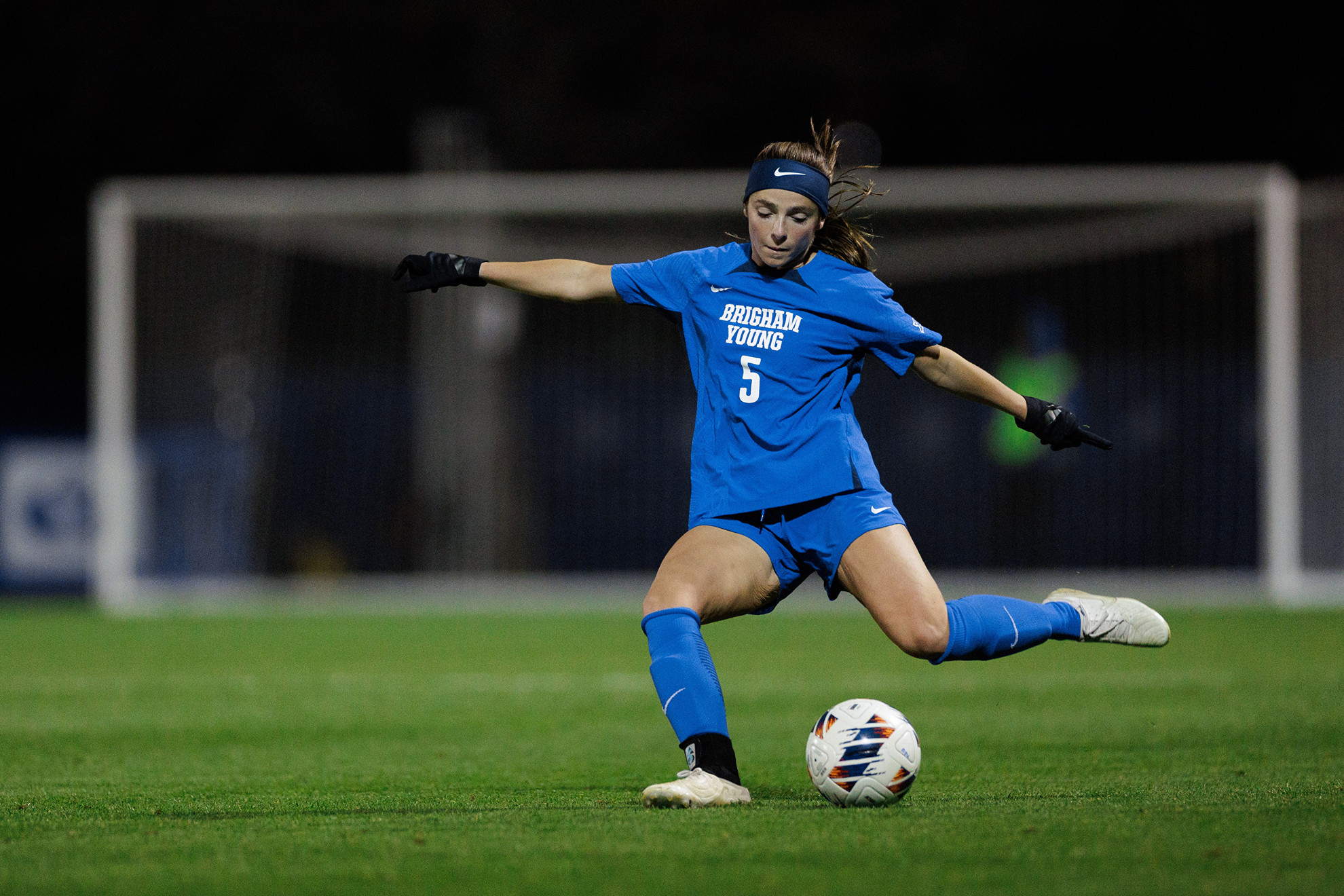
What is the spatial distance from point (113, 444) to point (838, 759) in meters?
12.8

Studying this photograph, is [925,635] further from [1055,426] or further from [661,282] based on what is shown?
[661,282]

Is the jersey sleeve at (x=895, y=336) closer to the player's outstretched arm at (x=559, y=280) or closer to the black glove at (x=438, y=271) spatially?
the player's outstretched arm at (x=559, y=280)

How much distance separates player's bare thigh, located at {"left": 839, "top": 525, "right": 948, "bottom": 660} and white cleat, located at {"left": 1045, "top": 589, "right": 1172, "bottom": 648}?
541 mm

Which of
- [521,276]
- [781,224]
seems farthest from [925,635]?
[521,276]

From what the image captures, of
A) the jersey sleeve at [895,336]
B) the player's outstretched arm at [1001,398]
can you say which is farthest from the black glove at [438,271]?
the player's outstretched arm at [1001,398]

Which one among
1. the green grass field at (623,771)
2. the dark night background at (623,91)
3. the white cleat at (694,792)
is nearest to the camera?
the green grass field at (623,771)

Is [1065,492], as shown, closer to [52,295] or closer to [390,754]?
[390,754]

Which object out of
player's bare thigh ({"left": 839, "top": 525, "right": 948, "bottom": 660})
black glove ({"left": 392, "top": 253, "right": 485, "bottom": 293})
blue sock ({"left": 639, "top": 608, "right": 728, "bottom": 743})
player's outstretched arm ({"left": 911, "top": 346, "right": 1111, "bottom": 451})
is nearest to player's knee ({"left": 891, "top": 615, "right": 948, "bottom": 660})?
player's bare thigh ({"left": 839, "top": 525, "right": 948, "bottom": 660})

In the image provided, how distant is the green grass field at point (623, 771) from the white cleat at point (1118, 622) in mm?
458

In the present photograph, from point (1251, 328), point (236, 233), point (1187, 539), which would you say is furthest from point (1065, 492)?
point (236, 233)

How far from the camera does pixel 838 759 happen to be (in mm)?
5227

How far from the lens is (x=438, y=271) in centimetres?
580

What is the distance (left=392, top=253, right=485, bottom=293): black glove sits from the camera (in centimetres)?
577

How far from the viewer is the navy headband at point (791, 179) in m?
5.50
